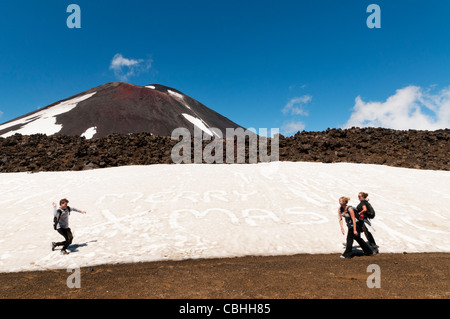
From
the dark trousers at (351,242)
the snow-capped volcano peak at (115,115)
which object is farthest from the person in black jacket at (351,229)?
the snow-capped volcano peak at (115,115)

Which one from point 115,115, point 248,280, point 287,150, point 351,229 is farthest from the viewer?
point 115,115

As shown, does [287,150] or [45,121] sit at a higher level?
[45,121]

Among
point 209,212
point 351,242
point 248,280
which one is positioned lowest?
point 248,280

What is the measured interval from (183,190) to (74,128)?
3626 inches

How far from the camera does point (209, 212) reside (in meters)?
14.3

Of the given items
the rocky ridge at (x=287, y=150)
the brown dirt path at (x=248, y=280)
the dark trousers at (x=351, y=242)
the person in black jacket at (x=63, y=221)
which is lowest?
the brown dirt path at (x=248, y=280)

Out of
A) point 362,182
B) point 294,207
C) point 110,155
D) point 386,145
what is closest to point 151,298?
point 294,207

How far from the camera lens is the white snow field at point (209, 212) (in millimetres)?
10016

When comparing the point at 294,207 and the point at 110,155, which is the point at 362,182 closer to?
the point at 294,207

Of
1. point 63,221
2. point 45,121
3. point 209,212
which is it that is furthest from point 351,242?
point 45,121

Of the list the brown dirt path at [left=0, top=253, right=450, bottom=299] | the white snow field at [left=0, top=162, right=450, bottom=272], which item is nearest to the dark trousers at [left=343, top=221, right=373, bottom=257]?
the brown dirt path at [left=0, top=253, right=450, bottom=299]

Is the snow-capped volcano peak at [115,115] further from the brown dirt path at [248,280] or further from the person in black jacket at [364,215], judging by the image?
the person in black jacket at [364,215]

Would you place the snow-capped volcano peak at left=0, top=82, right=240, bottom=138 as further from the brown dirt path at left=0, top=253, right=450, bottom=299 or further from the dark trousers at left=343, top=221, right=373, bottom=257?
the dark trousers at left=343, top=221, right=373, bottom=257

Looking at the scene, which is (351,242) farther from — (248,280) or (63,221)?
(63,221)
